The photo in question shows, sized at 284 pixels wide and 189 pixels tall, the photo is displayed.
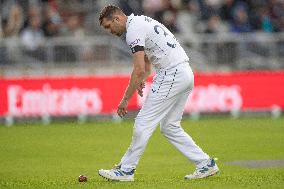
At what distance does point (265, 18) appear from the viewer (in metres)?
27.0

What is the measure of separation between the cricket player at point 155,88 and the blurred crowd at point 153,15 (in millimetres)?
12908

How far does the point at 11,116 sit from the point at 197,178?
38.4 feet

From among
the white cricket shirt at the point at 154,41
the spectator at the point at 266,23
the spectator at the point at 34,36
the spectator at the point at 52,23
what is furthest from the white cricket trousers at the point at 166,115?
the spectator at the point at 266,23

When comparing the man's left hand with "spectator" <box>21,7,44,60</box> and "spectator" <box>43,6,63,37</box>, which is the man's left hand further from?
"spectator" <box>43,6,63,37</box>

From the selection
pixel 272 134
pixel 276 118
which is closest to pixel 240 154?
pixel 272 134

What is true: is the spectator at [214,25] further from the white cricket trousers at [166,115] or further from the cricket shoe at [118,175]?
the cricket shoe at [118,175]

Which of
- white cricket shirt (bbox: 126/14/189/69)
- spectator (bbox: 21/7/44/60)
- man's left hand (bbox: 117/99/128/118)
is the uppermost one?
white cricket shirt (bbox: 126/14/189/69)

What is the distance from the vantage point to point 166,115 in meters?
12.7

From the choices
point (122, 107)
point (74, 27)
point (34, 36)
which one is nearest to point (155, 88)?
point (122, 107)

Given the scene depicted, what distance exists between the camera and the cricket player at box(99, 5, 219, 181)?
40.5 feet

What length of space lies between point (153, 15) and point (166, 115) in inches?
553

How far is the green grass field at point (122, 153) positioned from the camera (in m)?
12.8

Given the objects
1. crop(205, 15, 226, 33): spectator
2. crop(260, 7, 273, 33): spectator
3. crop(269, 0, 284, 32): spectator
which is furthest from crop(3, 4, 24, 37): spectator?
crop(269, 0, 284, 32): spectator

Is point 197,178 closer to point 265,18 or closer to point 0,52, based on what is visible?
point 0,52
